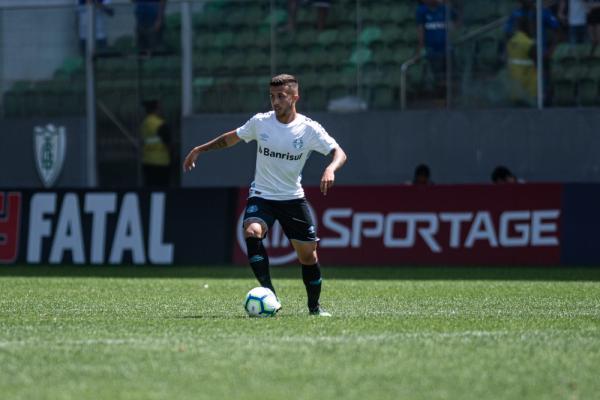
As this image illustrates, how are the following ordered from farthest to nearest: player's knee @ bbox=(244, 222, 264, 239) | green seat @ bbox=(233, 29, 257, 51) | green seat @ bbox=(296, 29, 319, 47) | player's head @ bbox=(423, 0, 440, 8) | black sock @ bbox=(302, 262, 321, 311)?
green seat @ bbox=(233, 29, 257, 51), green seat @ bbox=(296, 29, 319, 47), player's head @ bbox=(423, 0, 440, 8), black sock @ bbox=(302, 262, 321, 311), player's knee @ bbox=(244, 222, 264, 239)

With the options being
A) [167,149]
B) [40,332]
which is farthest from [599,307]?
[167,149]

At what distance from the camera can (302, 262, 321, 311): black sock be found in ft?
40.3

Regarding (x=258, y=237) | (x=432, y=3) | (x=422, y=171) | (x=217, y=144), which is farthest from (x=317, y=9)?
(x=258, y=237)

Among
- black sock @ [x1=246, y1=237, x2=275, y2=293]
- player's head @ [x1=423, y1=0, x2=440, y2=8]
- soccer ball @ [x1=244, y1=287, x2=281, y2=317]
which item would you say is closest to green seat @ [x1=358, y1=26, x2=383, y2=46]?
player's head @ [x1=423, y1=0, x2=440, y2=8]

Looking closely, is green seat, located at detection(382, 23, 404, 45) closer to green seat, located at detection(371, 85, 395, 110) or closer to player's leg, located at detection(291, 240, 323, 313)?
green seat, located at detection(371, 85, 395, 110)

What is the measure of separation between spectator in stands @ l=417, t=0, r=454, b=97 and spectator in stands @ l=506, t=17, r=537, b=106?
121 cm

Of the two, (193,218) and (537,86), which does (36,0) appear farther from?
(537,86)

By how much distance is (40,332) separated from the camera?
10320mm

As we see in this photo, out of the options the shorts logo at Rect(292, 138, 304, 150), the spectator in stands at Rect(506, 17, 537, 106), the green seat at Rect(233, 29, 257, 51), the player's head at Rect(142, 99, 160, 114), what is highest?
the green seat at Rect(233, 29, 257, 51)

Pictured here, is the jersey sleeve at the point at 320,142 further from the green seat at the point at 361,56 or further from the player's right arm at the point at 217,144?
the green seat at the point at 361,56

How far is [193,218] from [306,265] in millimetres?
10191

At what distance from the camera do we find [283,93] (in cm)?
1204

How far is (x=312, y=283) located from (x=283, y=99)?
5.52ft

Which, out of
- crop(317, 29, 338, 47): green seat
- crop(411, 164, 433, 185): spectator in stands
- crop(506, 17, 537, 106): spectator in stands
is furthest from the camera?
crop(317, 29, 338, 47): green seat
